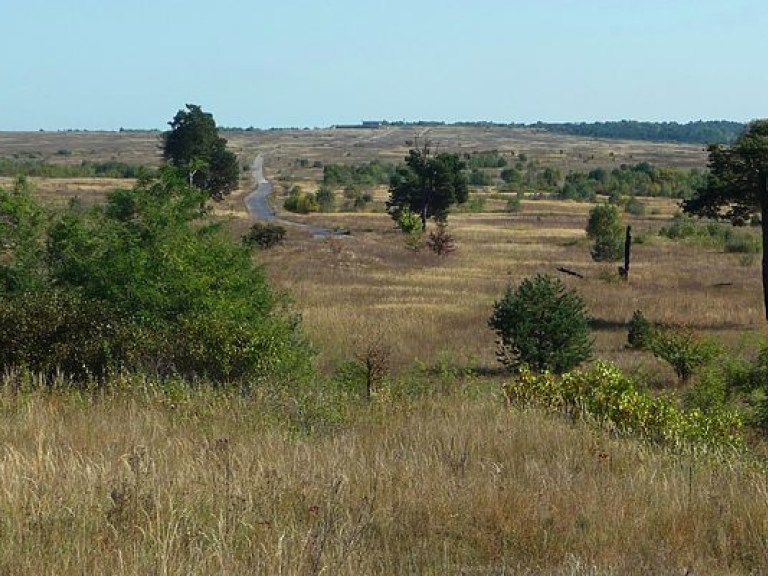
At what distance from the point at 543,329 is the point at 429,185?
47633 mm

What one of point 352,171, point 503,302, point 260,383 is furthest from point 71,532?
point 352,171

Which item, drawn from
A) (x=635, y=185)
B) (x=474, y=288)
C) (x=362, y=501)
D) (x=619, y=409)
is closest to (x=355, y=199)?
A: (x=635, y=185)

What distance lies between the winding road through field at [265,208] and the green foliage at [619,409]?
56.4 meters

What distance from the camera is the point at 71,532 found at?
15.5ft

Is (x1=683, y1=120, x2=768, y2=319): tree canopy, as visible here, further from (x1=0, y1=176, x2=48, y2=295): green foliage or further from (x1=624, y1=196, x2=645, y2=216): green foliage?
(x1=624, y1=196, x2=645, y2=216): green foliage

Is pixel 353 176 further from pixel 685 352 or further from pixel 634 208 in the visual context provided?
pixel 685 352

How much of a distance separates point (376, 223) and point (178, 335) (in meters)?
71.9

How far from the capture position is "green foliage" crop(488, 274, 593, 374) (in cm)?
2438

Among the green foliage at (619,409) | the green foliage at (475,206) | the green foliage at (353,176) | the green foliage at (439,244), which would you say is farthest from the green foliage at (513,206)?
the green foliage at (619,409)

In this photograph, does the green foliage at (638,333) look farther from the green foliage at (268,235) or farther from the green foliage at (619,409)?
the green foliage at (268,235)

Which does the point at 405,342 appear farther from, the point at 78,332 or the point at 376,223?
the point at 376,223

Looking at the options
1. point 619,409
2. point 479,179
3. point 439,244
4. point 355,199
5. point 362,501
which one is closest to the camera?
point 362,501

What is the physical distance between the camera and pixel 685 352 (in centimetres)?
2511

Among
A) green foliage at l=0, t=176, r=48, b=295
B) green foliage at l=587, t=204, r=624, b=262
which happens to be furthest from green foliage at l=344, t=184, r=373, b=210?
green foliage at l=0, t=176, r=48, b=295
